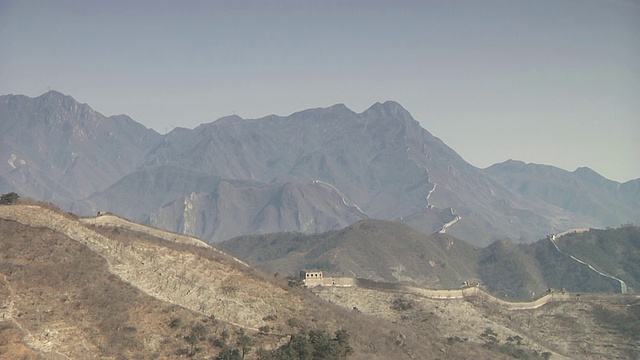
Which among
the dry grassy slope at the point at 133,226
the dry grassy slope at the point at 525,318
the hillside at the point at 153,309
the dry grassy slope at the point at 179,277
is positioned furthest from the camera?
the dry grassy slope at the point at 525,318

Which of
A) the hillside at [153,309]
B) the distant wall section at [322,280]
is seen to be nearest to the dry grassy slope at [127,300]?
the hillside at [153,309]

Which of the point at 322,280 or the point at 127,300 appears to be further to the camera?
the point at 322,280

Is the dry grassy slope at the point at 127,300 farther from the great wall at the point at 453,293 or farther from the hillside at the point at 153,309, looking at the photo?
the great wall at the point at 453,293

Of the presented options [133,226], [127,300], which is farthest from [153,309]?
[133,226]

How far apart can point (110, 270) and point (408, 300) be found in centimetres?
5713

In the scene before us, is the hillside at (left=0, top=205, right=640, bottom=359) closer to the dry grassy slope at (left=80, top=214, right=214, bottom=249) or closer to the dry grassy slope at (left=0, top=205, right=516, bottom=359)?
the dry grassy slope at (left=0, top=205, right=516, bottom=359)

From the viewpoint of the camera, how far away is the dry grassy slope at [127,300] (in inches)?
2509

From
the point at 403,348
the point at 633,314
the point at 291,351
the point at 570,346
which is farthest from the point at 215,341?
the point at 633,314

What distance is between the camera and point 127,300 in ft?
234

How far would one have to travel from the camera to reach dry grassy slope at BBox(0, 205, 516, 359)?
63.7 meters

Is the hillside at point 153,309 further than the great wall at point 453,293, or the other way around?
the great wall at point 453,293

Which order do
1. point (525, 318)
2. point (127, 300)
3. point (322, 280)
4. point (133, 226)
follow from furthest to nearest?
point (525, 318) < point (322, 280) < point (133, 226) < point (127, 300)

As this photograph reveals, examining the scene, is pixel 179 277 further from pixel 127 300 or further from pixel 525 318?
pixel 525 318

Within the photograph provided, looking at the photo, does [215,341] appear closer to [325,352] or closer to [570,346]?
[325,352]
